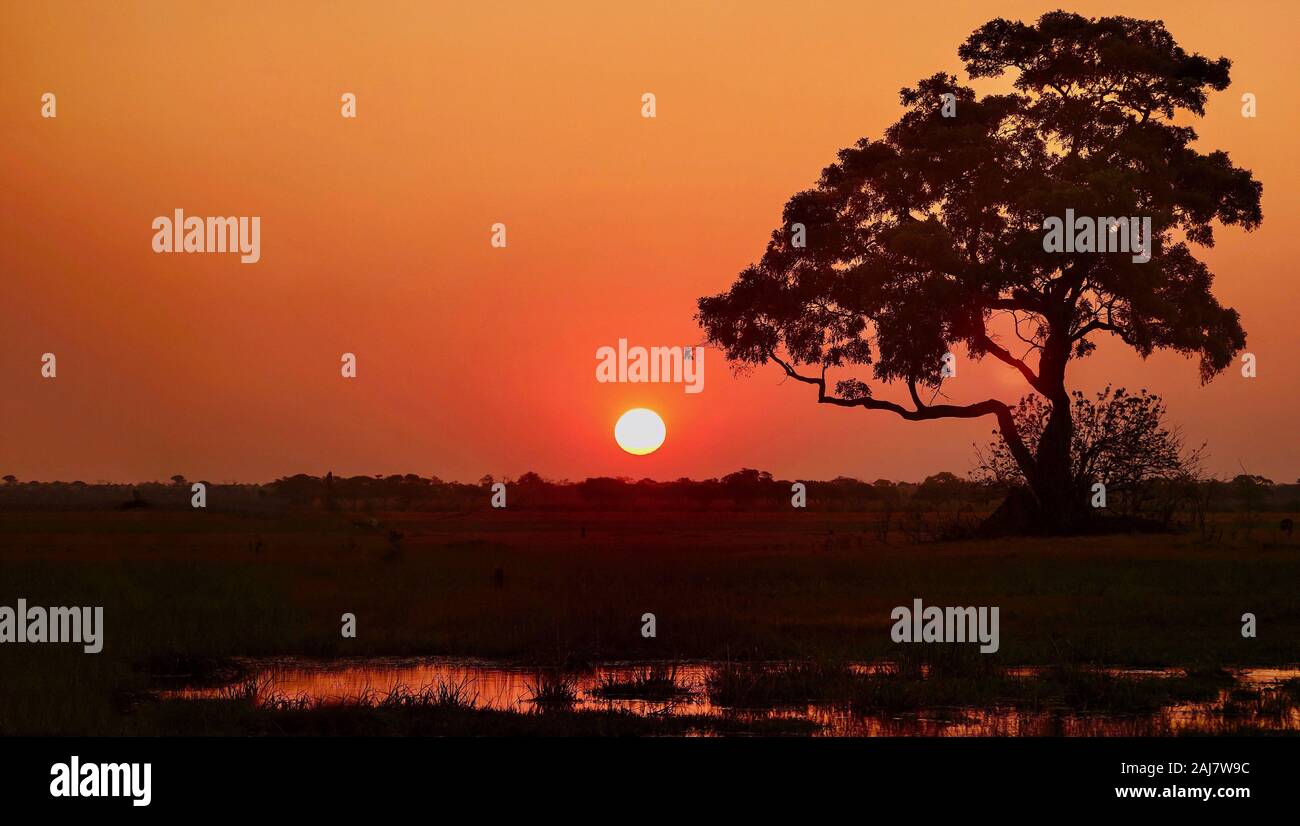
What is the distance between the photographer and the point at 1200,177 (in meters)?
40.5

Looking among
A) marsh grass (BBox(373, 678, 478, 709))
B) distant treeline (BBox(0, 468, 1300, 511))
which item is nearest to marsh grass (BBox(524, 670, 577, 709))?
marsh grass (BBox(373, 678, 478, 709))

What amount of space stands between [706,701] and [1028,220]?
25191 millimetres

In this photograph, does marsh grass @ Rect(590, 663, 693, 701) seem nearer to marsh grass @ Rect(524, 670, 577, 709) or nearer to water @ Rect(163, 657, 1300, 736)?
water @ Rect(163, 657, 1300, 736)

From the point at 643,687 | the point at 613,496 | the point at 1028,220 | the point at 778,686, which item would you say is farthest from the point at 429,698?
the point at 613,496

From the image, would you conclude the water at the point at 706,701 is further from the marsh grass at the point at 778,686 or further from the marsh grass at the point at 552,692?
the marsh grass at the point at 778,686

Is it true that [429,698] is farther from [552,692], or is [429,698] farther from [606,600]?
[606,600]

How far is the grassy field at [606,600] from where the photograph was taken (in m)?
19.7

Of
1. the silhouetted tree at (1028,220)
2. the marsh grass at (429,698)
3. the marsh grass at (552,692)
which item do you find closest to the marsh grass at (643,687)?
the marsh grass at (552,692)

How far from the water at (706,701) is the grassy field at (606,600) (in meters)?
0.75
